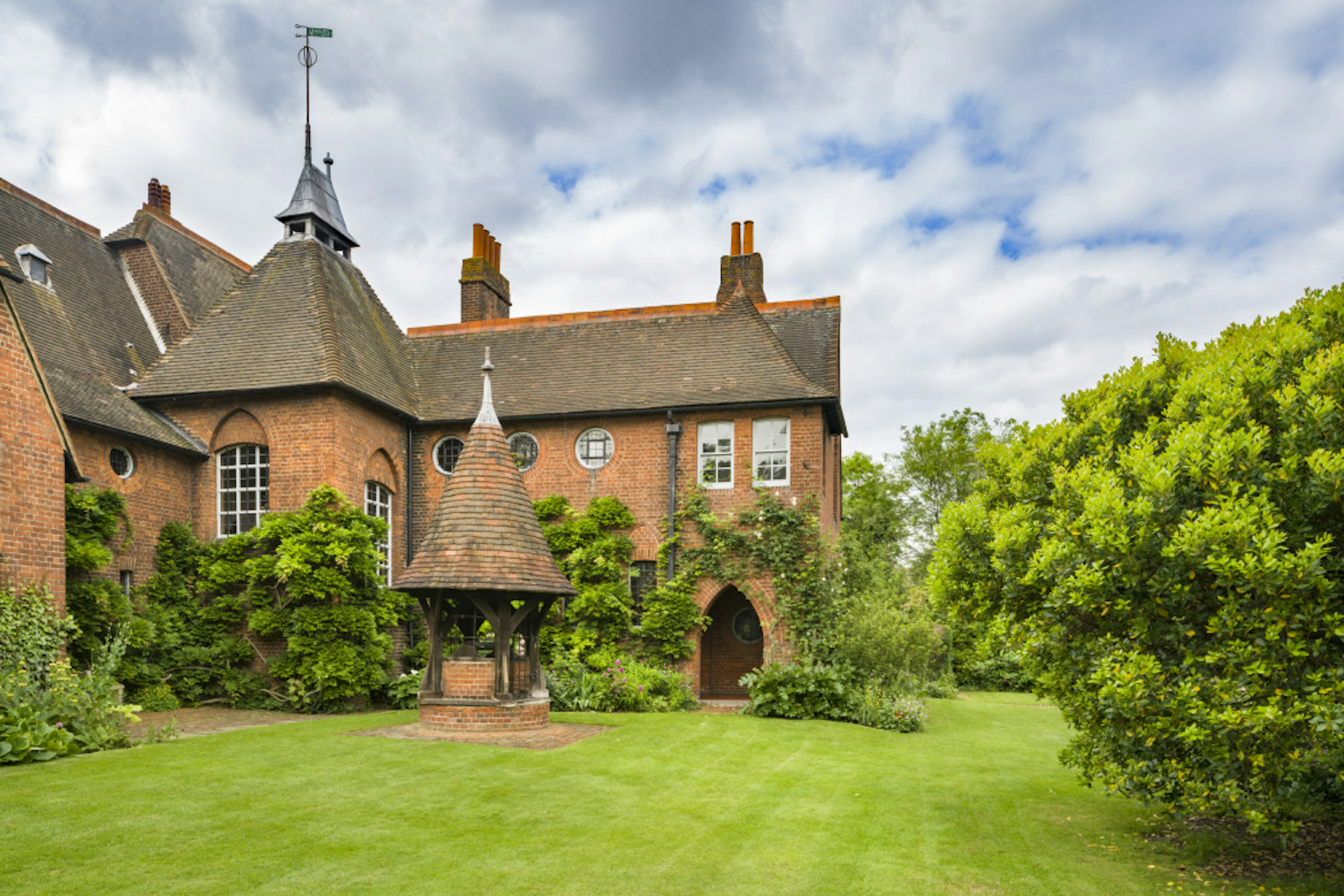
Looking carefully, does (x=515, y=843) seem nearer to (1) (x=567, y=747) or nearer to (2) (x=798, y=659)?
(1) (x=567, y=747)

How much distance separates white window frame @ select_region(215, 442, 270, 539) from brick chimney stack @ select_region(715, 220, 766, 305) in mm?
10507

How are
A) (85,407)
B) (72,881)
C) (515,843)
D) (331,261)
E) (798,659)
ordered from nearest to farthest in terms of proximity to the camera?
(72,881) < (515,843) < (85,407) < (798,659) < (331,261)

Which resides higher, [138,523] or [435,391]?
[435,391]

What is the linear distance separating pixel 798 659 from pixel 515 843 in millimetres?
11100

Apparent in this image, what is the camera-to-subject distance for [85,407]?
15.3 m

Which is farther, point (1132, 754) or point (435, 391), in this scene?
point (435, 391)

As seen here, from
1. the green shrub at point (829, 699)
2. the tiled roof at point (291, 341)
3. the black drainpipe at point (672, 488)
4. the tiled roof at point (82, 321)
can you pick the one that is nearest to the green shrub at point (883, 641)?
the green shrub at point (829, 699)

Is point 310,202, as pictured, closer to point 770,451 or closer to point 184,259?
point 184,259

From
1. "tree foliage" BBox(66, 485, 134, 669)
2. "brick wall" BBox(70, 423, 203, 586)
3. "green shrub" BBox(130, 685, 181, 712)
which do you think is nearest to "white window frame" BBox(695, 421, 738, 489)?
"brick wall" BBox(70, 423, 203, 586)

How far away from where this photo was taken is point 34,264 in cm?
1717

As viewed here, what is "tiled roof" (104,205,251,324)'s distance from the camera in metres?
20.1

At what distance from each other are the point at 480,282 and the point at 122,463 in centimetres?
1014

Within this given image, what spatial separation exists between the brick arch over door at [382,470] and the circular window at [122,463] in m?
4.08

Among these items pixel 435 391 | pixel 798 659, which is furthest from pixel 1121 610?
pixel 435 391
